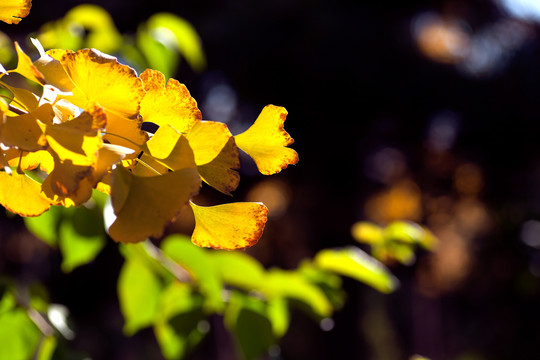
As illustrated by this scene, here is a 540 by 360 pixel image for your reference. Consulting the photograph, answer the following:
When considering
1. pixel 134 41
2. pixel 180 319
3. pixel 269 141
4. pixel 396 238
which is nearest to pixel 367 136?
pixel 134 41

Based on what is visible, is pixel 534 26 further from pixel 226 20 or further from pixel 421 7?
pixel 226 20

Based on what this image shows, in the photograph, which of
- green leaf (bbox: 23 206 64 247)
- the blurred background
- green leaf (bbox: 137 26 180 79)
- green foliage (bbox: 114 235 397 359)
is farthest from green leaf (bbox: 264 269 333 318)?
the blurred background

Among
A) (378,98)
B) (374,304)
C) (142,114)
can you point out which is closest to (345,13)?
(378,98)

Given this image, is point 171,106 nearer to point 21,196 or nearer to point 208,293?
point 21,196

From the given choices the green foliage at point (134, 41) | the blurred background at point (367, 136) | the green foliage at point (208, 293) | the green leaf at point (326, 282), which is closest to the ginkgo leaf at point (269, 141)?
the green foliage at point (208, 293)

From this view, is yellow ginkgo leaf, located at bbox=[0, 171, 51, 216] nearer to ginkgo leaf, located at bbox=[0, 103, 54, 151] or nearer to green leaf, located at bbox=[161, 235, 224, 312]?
ginkgo leaf, located at bbox=[0, 103, 54, 151]

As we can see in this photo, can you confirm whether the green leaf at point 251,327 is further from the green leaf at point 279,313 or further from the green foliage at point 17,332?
the green foliage at point 17,332
